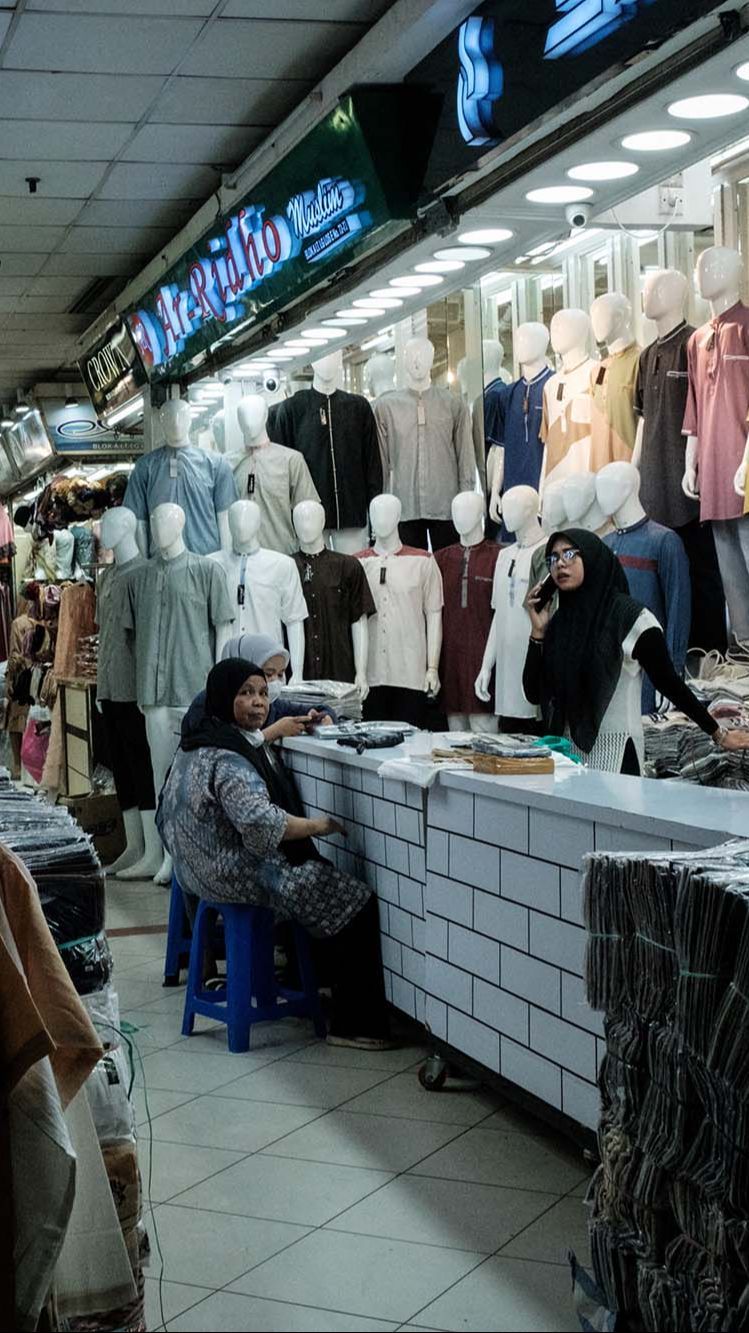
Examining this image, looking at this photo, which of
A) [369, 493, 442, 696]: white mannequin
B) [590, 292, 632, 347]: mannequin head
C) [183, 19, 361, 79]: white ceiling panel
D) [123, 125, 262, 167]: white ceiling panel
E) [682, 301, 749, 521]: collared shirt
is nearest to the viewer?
[183, 19, 361, 79]: white ceiling panel

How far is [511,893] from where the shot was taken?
420cm

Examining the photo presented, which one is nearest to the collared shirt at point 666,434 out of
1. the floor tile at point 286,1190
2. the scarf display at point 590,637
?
the scarf display at point 590,637

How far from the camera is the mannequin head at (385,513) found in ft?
26.8

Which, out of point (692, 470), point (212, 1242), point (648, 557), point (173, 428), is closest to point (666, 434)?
point (692, 470)

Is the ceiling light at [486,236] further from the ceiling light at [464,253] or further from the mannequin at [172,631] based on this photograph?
the mannequin at [172,631]

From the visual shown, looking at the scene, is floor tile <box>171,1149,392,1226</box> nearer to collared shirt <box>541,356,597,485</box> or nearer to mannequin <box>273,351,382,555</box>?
collared shirt <box>541,356,597,485</box>

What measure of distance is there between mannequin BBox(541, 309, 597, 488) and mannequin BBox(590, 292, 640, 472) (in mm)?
52

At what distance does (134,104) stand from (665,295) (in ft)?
8.16

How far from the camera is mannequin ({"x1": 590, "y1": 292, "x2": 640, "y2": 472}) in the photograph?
7.28 meters

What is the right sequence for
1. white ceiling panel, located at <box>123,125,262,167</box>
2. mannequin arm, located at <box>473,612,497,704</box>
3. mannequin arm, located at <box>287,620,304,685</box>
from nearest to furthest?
white ceiling panel, located at <box>123,125,262,167</box> < mannequin arm, located at <box>473,612,497,704</box> < mannequin arm, located at <box>287,620,304,685</box>

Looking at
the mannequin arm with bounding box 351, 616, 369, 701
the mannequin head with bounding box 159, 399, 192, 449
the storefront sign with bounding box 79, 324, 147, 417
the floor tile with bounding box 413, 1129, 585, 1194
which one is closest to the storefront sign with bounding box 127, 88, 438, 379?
the mannequin head with bounding box 159, 399, 192, 449

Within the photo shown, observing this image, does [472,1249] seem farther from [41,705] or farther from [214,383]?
[41,705]

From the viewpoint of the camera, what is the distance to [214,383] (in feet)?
32.3

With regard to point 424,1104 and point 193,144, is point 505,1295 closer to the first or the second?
point 424,1104
